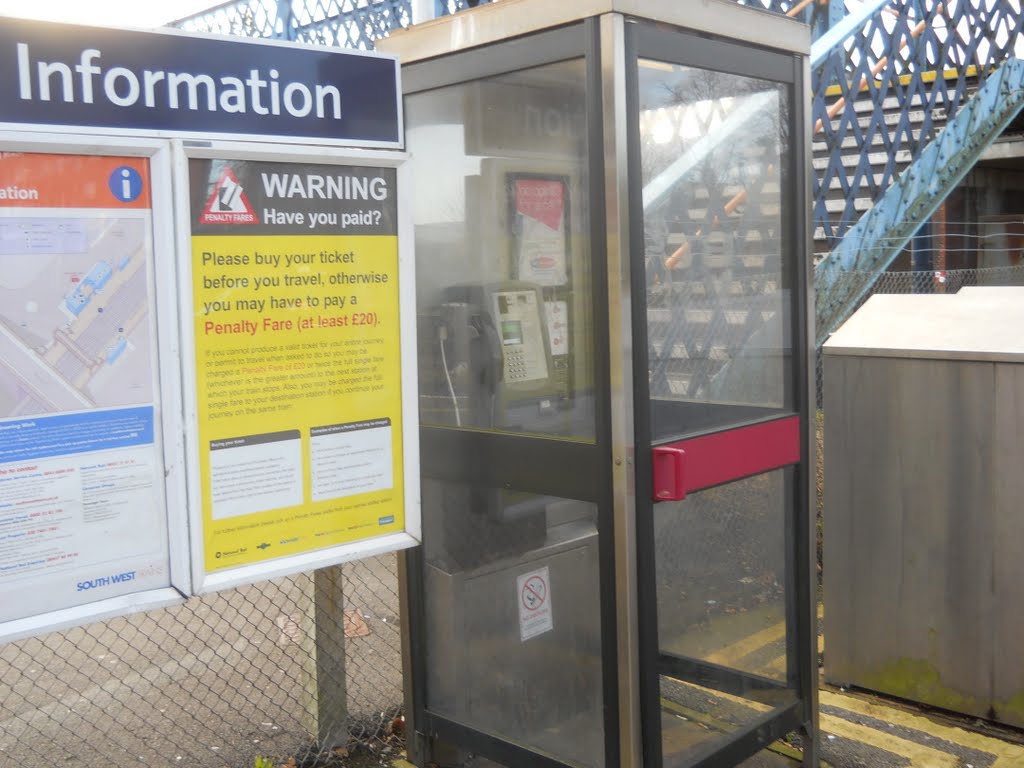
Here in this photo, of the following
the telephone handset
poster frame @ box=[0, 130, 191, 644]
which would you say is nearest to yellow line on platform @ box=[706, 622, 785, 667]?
the telephone handset

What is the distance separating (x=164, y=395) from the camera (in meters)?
2.51

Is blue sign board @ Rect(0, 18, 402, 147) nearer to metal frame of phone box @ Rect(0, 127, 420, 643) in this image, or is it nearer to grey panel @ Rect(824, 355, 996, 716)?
metal frame of phone box @ Rect(0, 127, 420, 643)

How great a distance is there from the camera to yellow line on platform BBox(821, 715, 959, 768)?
11.8 ft

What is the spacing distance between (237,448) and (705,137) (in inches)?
63.5

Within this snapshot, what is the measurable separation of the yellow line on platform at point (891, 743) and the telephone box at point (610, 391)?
13.3 inches

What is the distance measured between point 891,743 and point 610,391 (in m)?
1.83

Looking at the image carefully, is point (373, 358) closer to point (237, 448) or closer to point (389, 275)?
point (389, 275)

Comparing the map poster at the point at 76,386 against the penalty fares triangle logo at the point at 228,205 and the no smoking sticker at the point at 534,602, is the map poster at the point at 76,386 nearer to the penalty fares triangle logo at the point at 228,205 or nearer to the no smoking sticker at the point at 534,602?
the penalty fares triangle logo at the point at 228,205

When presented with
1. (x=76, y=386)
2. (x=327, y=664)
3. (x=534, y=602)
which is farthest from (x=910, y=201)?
(x=76, y=386)

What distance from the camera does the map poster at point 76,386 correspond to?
2.31 metres

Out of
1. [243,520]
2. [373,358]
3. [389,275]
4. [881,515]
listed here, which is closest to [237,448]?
[243,520]

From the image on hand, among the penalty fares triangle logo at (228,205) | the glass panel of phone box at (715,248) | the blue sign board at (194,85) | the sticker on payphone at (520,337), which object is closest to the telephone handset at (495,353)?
the sticker on payphone at (520,337)

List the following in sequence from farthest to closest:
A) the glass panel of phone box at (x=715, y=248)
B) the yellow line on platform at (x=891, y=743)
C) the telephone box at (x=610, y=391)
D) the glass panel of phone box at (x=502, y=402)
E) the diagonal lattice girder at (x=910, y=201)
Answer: the diagonal lattice girder at (x=910, y=201) < the yellow line on platform at (x=891, y=743) < the glass panel of phone box at (x=502, y=402) < the glass panel of phone box at (x=715, y=248) < the telephone box at (x=610, y=391)

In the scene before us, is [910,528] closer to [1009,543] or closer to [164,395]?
[1009,543]
